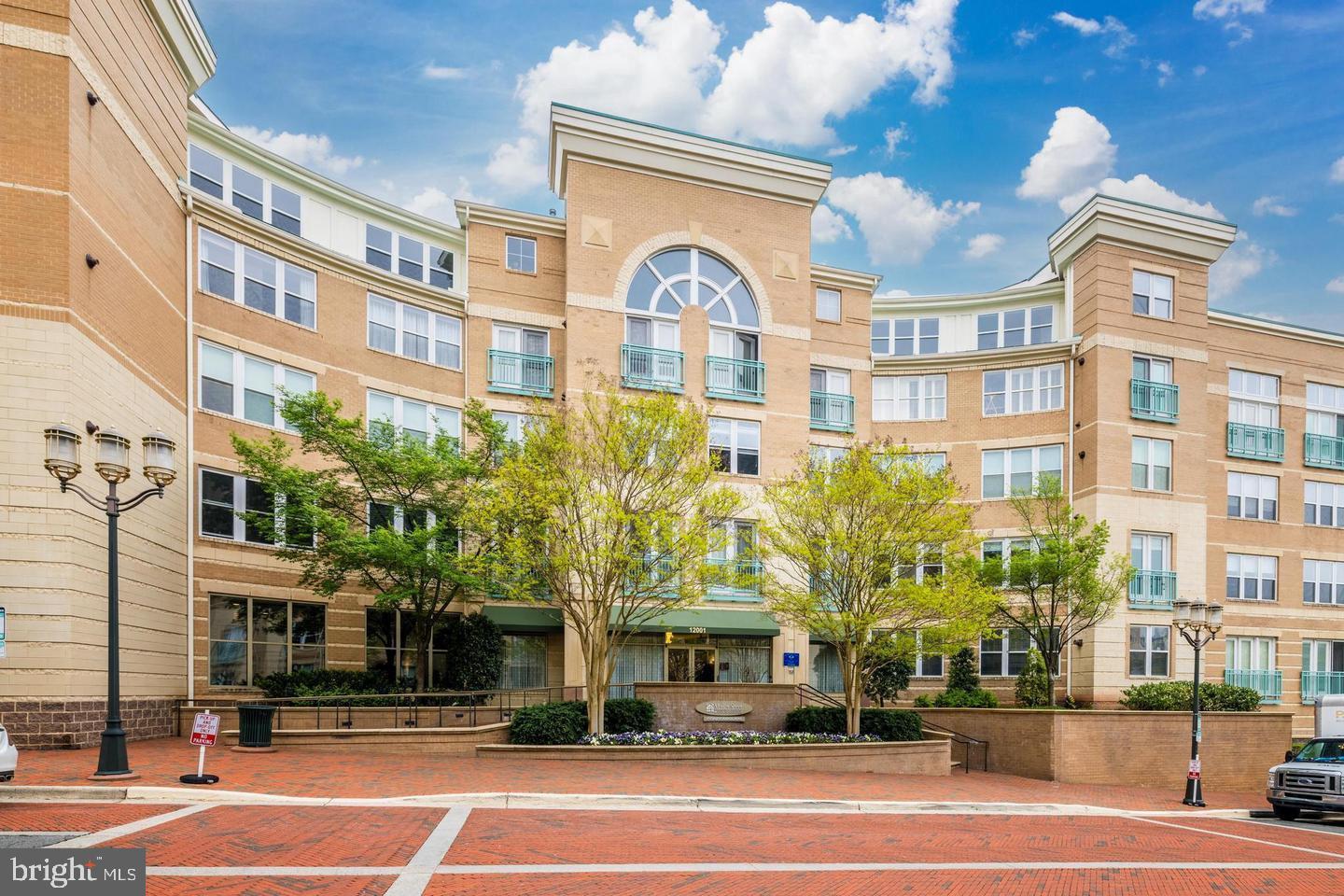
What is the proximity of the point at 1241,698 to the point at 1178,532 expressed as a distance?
5.69 metres

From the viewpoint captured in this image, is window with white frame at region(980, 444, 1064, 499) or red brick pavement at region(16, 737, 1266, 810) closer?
red brick pavement at region(16, 737, 1266, 810)

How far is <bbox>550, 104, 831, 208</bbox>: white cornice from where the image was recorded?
29.5 m

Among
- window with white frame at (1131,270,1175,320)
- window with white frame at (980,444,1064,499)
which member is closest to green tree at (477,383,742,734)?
window with white frame at (980,444,1064,499)

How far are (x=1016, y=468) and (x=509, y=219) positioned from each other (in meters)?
19.4

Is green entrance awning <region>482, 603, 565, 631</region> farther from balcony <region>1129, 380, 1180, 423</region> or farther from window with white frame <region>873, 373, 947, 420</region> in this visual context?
balcony <region>1129, 380, 1180, 423</region>

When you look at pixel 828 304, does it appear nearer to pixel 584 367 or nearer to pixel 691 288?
pixel 691 288

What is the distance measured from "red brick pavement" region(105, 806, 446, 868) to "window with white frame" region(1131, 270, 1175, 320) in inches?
1189

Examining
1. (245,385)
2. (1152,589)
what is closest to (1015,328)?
(1152,589)

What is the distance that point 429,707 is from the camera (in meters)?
22.2

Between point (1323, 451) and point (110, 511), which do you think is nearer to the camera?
point (110, 511)

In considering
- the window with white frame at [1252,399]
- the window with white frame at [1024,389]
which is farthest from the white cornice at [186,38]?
the window with white frame at [1252,399]

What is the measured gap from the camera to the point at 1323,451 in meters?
37.2

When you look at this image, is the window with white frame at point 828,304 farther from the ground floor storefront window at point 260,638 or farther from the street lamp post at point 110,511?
the street lamp post at point 110,511

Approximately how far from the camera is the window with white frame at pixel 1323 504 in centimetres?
3688
